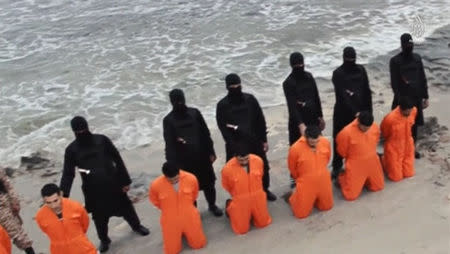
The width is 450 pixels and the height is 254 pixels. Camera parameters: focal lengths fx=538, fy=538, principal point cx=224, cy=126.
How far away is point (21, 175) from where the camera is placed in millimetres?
7973

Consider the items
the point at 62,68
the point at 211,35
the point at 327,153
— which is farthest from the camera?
the point at 211,35

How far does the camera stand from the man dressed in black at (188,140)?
225 inches

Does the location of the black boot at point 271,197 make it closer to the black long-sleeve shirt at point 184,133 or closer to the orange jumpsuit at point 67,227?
the black long-sleeve shirt at point 184,133

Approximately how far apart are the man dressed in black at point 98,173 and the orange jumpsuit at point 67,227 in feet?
1.62

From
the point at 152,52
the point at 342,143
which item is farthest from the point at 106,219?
the point at 152,52

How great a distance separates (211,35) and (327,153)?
852 centimetres

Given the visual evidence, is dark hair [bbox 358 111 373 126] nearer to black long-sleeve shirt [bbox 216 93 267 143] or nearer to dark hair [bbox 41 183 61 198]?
black long-sleeve shirt [bbox 216 93 267 143]

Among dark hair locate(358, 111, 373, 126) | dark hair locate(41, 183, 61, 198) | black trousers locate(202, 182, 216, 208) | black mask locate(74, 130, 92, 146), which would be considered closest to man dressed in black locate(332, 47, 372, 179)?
dark hair locate(358, 111, 373, 126)

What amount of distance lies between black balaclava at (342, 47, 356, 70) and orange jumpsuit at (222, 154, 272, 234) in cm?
158

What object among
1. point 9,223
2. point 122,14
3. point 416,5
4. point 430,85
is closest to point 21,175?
point 9,223

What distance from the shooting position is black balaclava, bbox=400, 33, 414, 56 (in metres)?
6.15

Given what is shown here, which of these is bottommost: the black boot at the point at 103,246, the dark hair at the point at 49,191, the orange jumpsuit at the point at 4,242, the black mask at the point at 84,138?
the black boot at the point at 103,246

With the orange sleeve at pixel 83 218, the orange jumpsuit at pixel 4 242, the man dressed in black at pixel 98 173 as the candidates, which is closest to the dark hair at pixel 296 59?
the man dressed in black at pixel 98 173

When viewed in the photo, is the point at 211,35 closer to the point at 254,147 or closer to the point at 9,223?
the point at 254,147
